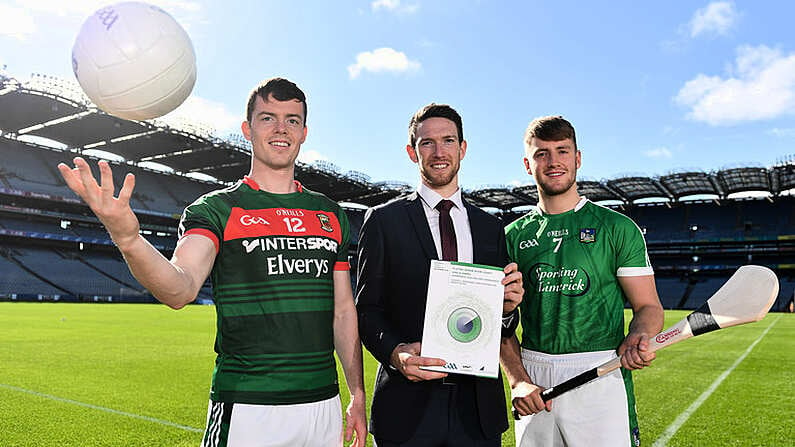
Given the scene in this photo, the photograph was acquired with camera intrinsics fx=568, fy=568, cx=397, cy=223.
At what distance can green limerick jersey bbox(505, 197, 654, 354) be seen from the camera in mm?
3023

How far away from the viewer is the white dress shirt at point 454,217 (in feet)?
9.07

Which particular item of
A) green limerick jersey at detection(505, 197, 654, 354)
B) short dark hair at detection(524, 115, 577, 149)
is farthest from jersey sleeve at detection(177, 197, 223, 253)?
short dark hair at detection(524, 115, 577, 149)

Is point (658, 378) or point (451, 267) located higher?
point (451, 267)

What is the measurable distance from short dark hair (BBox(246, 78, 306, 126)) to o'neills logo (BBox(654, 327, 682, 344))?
80.3 inches

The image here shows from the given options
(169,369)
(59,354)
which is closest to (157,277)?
(169,369)

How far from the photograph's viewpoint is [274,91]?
2.69m

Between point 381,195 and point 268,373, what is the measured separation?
170 ft

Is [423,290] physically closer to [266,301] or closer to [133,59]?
[266,301]

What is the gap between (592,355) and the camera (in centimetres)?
299

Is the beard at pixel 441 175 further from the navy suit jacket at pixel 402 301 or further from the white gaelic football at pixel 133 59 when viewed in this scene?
the white gaelic football at pixel 133 59

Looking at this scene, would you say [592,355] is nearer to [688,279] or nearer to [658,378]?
[658,378]

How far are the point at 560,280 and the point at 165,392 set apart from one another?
19.5ft

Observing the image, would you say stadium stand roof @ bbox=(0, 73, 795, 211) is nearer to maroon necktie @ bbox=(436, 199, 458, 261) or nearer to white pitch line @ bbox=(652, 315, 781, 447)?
white pitch line @ bbox=(652, 315, 781, 447)

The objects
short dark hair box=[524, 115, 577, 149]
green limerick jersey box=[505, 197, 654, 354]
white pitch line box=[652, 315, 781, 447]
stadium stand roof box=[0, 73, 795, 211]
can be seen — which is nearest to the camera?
green limerick jersey box=[505, 197, 654, 354]
